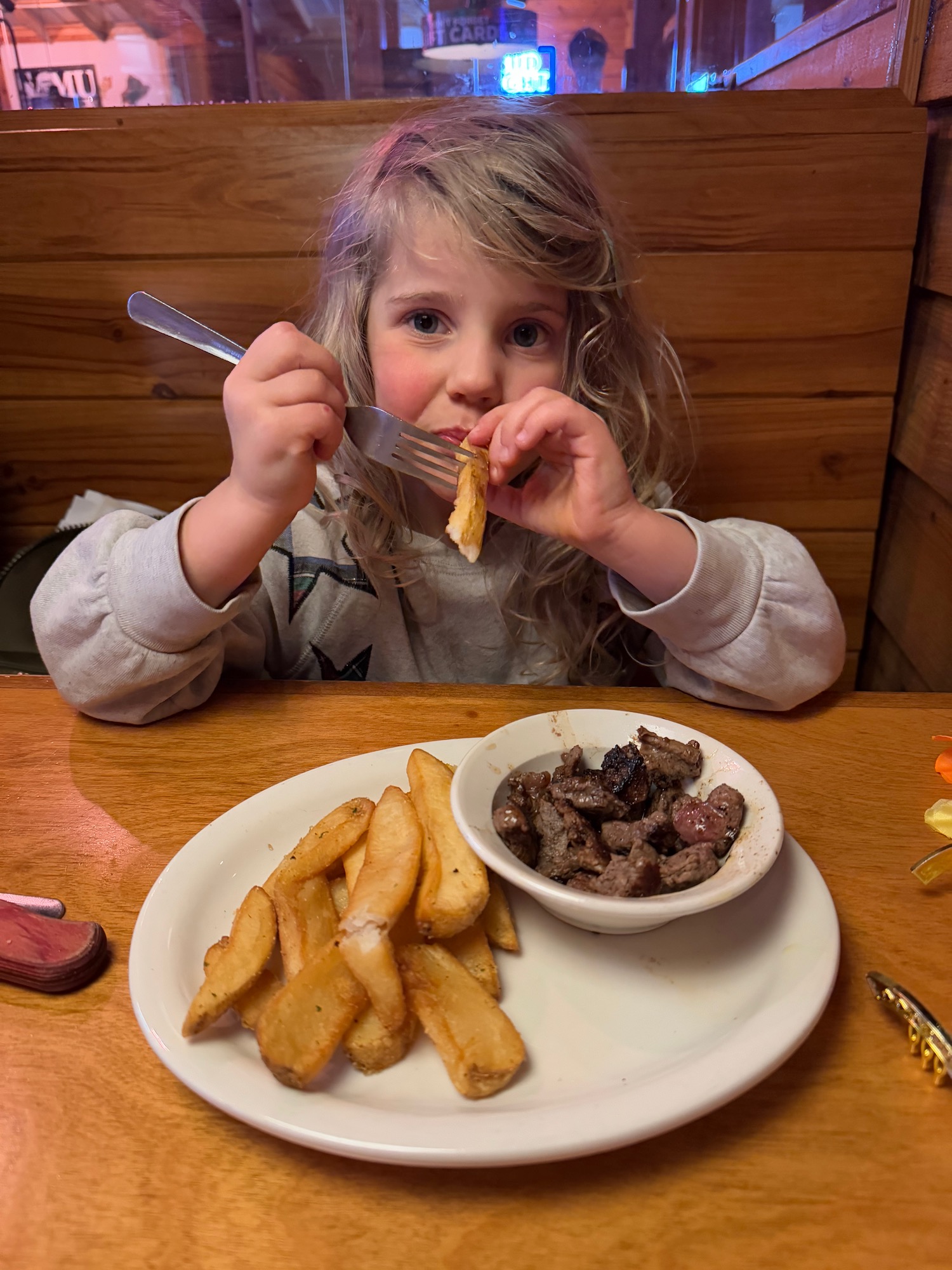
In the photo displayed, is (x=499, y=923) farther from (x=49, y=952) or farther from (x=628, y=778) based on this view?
(x=49, y=952)

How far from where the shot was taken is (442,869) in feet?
2.66

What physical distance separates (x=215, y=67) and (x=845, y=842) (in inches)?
85.8

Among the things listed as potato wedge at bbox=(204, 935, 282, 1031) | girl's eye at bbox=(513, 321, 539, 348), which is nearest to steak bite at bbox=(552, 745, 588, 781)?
potato wedge at bbox=(204, 935, 282, 1031)

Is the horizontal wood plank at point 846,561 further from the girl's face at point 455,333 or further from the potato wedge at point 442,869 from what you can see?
the potato wedge at point 442,869

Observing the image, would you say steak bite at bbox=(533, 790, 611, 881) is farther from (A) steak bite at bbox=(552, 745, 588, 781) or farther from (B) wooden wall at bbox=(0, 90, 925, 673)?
(B) wooden wall at bbox=(0, 90, 925, 673)

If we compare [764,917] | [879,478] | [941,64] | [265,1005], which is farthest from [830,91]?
[265,1005]

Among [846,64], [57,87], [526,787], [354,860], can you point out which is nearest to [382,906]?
[354,860]

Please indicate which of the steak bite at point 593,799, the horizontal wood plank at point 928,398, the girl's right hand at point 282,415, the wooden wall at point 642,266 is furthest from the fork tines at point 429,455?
the horizontal wood plank at point 928,398

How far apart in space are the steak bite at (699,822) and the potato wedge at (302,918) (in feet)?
1.18

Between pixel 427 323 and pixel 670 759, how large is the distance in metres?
0.91

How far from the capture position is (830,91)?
6.24ft

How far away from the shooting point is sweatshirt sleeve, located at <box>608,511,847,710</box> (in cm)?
133

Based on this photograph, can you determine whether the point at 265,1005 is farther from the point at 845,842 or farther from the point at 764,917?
the point at 845,842

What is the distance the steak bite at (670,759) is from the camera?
98cm
